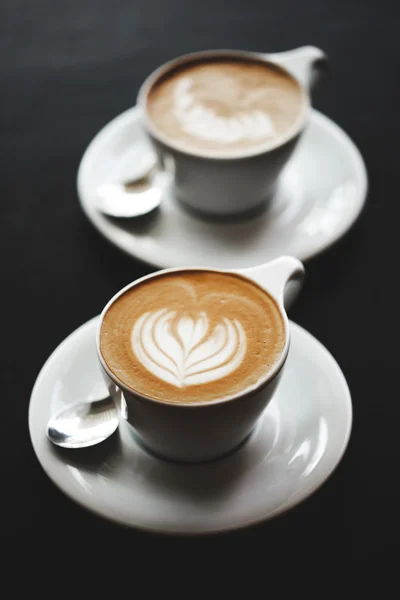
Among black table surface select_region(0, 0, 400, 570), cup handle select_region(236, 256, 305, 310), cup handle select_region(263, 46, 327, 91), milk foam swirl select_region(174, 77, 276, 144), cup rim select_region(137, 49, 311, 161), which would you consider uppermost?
cup handle select_region(263, 46, 327, 91)

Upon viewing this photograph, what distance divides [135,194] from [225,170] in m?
0.17

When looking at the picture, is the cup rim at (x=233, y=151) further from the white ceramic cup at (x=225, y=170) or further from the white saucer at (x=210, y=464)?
the white saucer at (x=210, y=464)

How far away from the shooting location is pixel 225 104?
1281mm

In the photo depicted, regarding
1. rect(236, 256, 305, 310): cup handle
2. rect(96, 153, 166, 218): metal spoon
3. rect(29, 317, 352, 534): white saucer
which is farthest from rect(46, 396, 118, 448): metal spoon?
rect(96, 153, 166, 218): metal spoon

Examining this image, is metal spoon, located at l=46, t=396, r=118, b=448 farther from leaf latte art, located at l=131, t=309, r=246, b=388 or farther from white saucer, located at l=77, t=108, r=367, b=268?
white saucer, located at l=77, t=108, r=367, b=268

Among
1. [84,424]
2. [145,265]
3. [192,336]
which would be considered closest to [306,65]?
[145,265]

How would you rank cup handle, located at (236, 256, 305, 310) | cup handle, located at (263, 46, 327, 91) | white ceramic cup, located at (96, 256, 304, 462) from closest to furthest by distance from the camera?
white ceramic cup, located at (96, 256, 304, 462) → cup handle, located at (236, 256, 305, 310) → cup handle, located at (263, 46, 327, 91)

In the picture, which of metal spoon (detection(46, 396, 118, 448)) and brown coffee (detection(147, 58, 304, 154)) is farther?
brown coffee (detection(147, 58, 304, 154))

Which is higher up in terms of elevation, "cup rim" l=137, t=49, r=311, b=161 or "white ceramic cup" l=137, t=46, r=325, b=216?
"cup rim" l=137, t=49, r=311, b=161

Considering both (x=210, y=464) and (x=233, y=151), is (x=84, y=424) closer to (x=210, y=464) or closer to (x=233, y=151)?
(x=210, y=464)

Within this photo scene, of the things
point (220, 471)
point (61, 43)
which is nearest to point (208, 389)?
point (220, 471)

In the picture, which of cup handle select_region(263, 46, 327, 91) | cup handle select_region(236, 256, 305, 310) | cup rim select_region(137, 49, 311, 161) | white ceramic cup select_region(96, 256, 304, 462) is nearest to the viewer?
white ceramic cup select_region(96, 256, 304, 462)

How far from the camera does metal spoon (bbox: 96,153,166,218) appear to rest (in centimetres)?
121

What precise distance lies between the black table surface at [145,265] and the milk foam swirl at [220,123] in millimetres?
213
